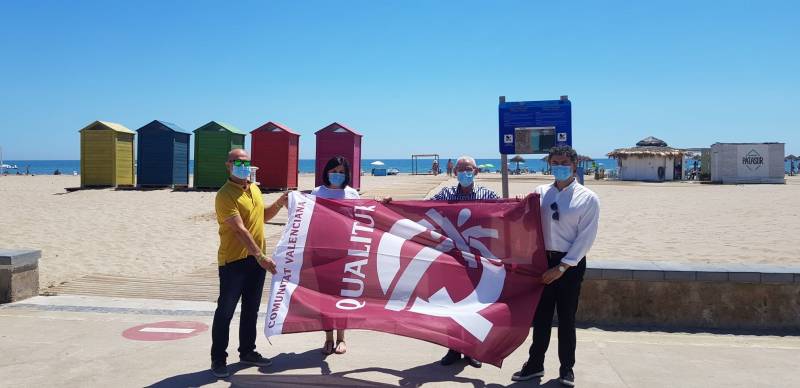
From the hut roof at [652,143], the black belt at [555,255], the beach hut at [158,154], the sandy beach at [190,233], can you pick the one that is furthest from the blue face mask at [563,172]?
the hut roof at [652,143]

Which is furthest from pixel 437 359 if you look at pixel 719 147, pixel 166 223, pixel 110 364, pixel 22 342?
pixel 719 147

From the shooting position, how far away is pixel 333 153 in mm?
21281

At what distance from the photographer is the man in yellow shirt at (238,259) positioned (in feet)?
14.1

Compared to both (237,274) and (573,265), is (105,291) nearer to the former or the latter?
(237,274)

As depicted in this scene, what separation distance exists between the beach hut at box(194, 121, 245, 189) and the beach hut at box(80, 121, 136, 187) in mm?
3618

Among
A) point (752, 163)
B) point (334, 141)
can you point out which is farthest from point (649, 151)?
point (334, 141)

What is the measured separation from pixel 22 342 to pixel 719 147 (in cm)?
3925

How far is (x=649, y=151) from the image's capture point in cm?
4066

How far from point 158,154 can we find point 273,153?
5199 millimetres

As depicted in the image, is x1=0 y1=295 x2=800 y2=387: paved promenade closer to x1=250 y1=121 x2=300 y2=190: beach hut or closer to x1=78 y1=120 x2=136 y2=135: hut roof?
x1=250 y1=121 x2=300 y2=190: beach hut

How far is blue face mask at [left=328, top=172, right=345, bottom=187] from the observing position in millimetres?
5062

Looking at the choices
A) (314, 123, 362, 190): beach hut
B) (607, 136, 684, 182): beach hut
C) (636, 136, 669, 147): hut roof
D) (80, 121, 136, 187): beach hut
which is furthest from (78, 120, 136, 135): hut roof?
(636, 136, 669, 147): hut roof

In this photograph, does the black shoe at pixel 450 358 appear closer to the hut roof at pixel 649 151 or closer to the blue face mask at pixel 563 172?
the blue face mask at pixel 563 172

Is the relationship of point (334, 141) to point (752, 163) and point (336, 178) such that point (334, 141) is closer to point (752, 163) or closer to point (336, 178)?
point (336, 178)
